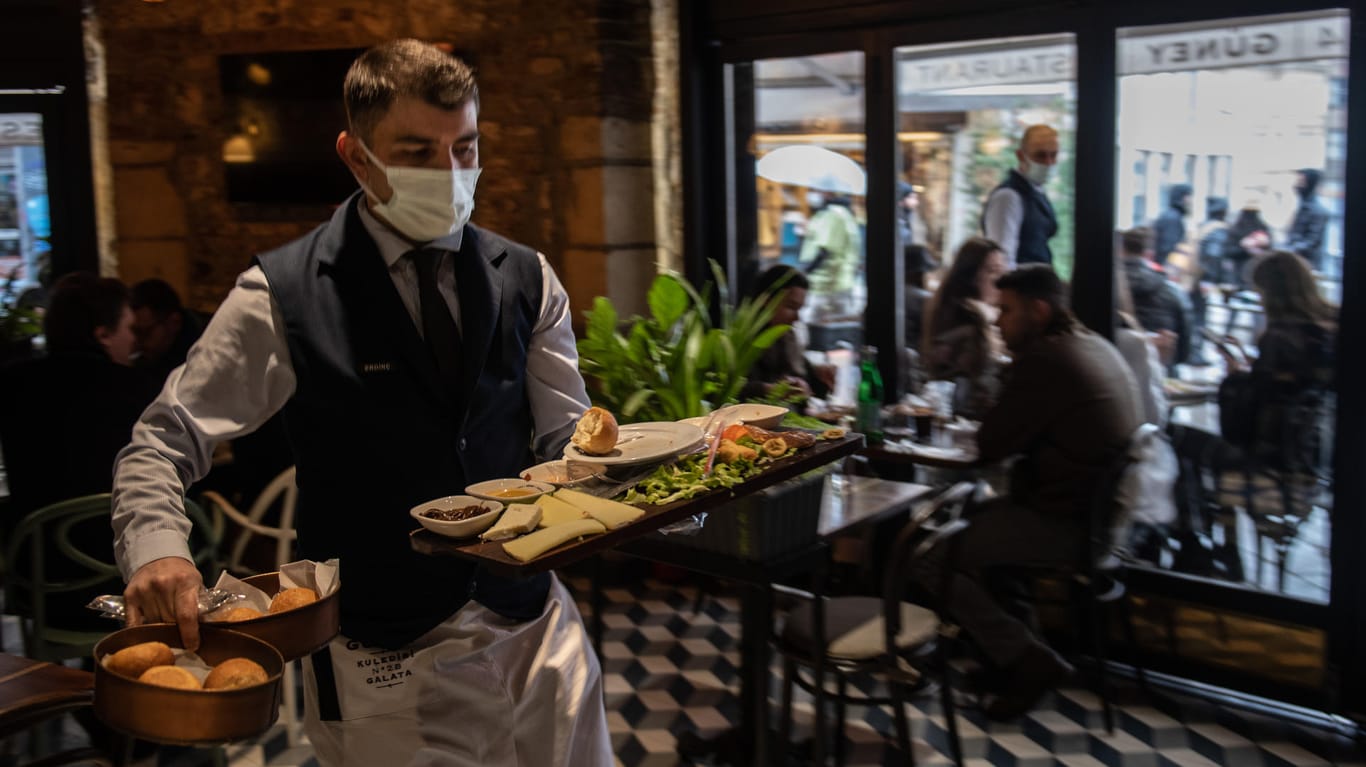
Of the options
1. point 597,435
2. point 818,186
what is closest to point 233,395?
point 597,435

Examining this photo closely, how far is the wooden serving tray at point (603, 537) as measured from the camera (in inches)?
59.9

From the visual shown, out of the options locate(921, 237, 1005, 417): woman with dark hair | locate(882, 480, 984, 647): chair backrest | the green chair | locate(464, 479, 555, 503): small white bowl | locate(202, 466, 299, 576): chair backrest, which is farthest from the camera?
locate(921, 237, 1005, 417): woman with dark hair

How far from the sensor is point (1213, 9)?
404cm

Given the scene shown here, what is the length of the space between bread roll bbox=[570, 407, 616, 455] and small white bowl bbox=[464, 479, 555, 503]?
4.4 inches

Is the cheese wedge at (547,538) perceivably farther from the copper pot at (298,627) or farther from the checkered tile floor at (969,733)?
the checkered tile floor at (969,733)

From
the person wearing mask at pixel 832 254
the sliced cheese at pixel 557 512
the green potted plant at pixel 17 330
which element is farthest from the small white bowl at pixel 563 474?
the green potted plant at pixel 17 330

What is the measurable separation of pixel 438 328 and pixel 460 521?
1.34 feet

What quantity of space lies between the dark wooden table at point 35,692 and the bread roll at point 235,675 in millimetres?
659

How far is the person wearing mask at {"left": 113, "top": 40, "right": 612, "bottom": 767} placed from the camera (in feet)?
5.99

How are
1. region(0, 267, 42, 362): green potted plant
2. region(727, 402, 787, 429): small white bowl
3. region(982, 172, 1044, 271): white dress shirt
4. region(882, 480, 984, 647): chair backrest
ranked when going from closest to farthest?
region(727, 402, 787, 429): small white bowl → region(882, 480, 984, 647): chair backrest → region(982, 172, 1044, 271): white dress shirt → region(0, 267, 42, 362): green potted plant

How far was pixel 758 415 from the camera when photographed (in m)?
2.28

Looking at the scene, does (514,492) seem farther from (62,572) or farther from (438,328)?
(62,572)

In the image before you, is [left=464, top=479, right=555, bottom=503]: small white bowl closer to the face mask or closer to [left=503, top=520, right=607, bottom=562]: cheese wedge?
[left=503, top=520, right=607, bottom=562]: cheese wedge

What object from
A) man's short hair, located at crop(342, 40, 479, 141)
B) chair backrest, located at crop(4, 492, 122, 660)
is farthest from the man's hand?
chair backrest, located at crop(4, 492, 122, 660)
